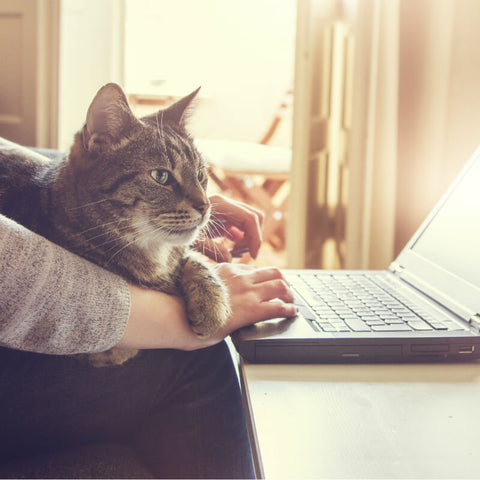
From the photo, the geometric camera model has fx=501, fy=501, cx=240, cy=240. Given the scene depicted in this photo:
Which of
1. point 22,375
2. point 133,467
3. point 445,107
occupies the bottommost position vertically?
point 133,467

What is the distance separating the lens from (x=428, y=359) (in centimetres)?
61

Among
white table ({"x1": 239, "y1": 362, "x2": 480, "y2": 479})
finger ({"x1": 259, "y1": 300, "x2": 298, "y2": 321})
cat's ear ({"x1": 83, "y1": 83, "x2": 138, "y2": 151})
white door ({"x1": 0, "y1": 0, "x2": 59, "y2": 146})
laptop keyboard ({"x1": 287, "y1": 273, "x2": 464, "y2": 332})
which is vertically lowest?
white table ({"x1": 239, "y1": 362, "x2": 480, "y2": 479})

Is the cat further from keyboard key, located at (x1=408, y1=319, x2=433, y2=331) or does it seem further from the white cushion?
the white cushion

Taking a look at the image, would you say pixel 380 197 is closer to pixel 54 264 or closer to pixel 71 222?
pixel 71 222

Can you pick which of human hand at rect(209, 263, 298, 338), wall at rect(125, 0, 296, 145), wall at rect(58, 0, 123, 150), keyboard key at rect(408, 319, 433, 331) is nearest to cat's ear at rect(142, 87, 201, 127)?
human hand at rect(209, 263, 298, 338)

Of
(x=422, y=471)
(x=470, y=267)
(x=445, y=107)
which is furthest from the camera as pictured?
(x=445, y=107)

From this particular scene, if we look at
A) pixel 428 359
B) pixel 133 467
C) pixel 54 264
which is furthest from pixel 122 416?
pixel 428 359

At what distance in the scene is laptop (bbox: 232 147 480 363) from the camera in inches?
23.5

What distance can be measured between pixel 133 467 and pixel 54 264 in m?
0.30

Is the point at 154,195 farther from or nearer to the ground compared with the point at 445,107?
nearer to the ground

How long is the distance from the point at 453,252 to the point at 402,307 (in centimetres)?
16

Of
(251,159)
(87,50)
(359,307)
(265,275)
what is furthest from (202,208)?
(251,159)

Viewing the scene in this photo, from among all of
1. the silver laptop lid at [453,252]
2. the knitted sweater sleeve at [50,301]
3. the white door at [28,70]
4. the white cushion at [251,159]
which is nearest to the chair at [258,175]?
the white cushion at [251,159]

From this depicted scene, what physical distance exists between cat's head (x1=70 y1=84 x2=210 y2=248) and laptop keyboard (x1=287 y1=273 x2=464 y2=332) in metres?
0.22
